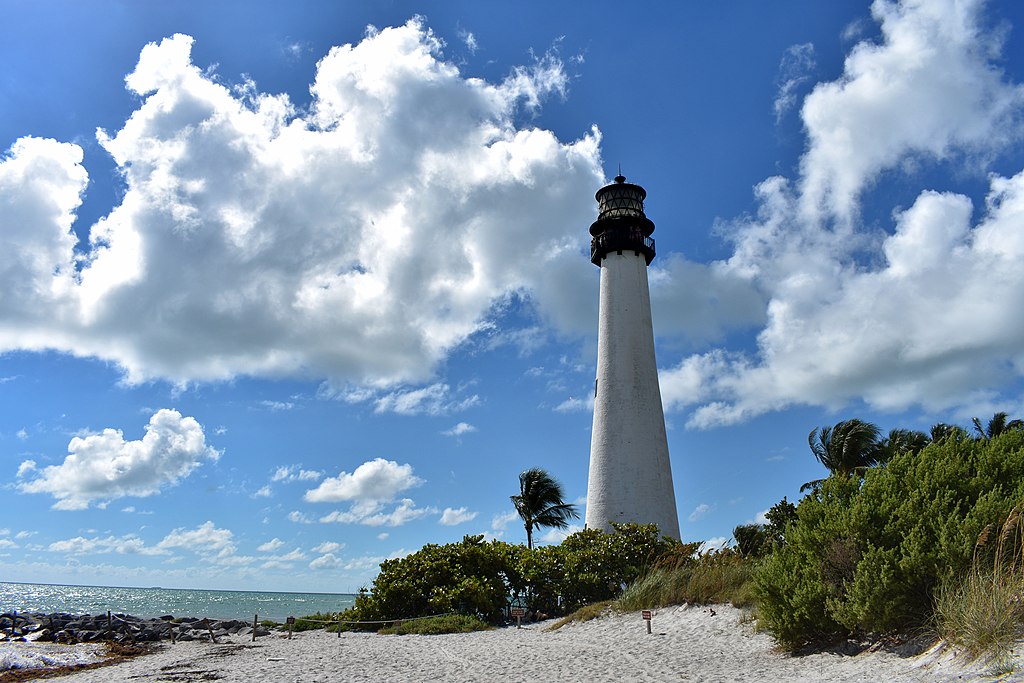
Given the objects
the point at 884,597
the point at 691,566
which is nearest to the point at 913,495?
the point at 884,597

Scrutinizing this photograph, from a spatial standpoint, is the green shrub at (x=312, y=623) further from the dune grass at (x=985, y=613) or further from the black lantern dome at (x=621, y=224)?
the dune grass at (x=985, y=613)

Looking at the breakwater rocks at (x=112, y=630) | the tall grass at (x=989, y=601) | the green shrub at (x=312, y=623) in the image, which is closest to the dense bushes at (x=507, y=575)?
the green shrub at (x=312, y=623)

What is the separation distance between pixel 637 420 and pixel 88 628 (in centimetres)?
2280

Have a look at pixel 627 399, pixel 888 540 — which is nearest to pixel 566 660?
pixel 888 540

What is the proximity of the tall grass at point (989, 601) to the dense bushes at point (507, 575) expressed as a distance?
11332mm

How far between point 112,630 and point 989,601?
2751 cm

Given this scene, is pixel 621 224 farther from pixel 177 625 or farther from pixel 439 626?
pixel 177 625

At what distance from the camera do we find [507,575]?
20156mm

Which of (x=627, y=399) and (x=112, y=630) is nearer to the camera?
(x=627, y=399)

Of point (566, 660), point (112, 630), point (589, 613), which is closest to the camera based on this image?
point (566, 660)

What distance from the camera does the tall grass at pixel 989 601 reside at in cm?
670

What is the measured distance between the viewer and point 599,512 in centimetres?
2242

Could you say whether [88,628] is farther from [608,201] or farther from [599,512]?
[608,201]

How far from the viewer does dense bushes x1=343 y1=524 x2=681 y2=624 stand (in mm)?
18922
